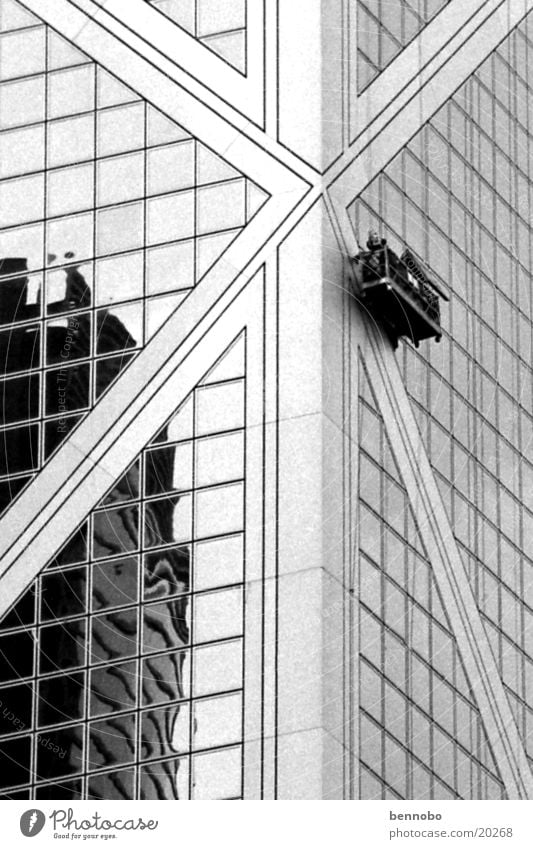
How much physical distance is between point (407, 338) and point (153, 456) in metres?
4.20

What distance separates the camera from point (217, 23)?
139ft

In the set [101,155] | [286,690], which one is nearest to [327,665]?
[286,690]

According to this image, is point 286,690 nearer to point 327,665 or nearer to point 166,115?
point 327,665

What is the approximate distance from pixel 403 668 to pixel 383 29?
359 inches

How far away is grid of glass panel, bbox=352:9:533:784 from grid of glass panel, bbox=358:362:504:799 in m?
1.24

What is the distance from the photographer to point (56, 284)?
42500mm

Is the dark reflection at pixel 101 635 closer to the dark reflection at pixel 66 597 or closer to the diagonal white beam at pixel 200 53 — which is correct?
the dark reflection at pixel 66 597

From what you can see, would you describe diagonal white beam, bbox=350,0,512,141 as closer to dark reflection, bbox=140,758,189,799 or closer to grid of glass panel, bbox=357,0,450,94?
grid of glass panel, bbox=357,0,450,94

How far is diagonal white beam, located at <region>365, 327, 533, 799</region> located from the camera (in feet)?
137

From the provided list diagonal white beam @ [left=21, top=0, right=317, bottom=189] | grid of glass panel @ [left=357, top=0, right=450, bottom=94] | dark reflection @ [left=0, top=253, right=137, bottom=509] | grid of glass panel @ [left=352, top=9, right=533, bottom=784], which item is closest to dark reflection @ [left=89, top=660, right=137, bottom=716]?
dark reflection @ [left=0, top=253, right=137, bottom=509]

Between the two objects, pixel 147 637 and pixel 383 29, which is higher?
pixel 383 29

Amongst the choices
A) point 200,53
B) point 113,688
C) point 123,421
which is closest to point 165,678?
point 113,688

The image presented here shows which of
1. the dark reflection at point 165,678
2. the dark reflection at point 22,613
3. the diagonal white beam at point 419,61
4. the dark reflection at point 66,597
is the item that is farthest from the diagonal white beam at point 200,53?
the dark reflection at point 165,678

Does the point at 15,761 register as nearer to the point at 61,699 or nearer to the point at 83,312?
the point at 61,699
